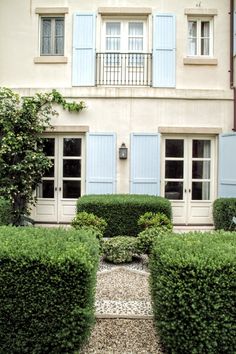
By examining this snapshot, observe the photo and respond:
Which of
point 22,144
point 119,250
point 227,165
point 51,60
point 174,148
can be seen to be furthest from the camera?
point 174,148

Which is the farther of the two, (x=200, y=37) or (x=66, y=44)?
(x=200, y=37)

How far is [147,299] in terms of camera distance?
15.9 ft

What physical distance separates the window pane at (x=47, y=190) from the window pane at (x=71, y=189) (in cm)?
37

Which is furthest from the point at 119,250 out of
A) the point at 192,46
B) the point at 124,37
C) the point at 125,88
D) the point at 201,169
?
the point at 192,46

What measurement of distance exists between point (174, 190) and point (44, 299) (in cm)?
777

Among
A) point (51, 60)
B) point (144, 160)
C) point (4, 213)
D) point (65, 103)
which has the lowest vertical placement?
point (4, 213)

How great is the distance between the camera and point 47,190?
34.6 feet

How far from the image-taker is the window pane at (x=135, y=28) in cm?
1052

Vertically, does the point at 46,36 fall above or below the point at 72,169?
above

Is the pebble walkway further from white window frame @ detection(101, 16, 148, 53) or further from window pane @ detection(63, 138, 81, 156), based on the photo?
white window frame @ detection(101, 16, 148, 53)

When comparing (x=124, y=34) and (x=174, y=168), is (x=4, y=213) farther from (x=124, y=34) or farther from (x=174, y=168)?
(x=124, y=34)

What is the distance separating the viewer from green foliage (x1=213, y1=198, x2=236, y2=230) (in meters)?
8.55

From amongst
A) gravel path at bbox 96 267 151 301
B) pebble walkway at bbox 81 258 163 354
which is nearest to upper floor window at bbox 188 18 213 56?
gravel path at bbox 96 267 151 301

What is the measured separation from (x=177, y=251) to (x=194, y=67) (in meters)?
8.07
